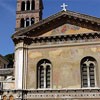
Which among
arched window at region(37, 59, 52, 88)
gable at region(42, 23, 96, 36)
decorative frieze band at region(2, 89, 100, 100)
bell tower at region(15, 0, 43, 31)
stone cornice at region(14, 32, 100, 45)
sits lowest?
decorative frieze band at region(2, 89, 100, 100)

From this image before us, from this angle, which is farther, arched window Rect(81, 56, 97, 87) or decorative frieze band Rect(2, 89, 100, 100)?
arched window Rect(81, 56, 97, 87)

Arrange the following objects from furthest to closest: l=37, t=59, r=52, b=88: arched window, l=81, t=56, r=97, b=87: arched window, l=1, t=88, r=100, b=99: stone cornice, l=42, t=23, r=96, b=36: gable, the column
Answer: l=42, t=23, r=96, b=36: gable → l=37, t=59, r=52, b=88: arched window → the column → l=81, t=56, r=97, b=87: arched window → l=1, t=88, r=100, b=99: stone cornice

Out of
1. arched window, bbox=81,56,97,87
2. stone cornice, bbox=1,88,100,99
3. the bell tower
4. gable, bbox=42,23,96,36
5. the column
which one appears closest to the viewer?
stone cornice, bbox=1,88,100,99

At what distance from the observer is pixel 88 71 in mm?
23297

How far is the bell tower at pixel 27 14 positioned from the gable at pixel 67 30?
30.2 m

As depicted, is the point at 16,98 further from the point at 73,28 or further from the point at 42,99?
the point at 73,28

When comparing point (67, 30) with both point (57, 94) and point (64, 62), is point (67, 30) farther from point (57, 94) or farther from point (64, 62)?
point (57, 94)

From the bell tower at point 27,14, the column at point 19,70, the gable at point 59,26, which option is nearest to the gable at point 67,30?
the gable at point 59,26

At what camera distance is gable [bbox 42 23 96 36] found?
24.3 meters

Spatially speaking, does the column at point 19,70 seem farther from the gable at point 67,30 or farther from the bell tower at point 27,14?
the bell tower at point 27,14

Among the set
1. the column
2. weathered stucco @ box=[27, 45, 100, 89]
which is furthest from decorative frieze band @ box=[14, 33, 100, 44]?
the column

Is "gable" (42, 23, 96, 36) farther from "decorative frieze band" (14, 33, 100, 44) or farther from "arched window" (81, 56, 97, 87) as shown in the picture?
"arched window" (81, 56, 97, 87)

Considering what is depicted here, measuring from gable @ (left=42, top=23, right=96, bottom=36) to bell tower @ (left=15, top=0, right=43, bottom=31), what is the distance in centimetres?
3015

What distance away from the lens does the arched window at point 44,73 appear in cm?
2386
